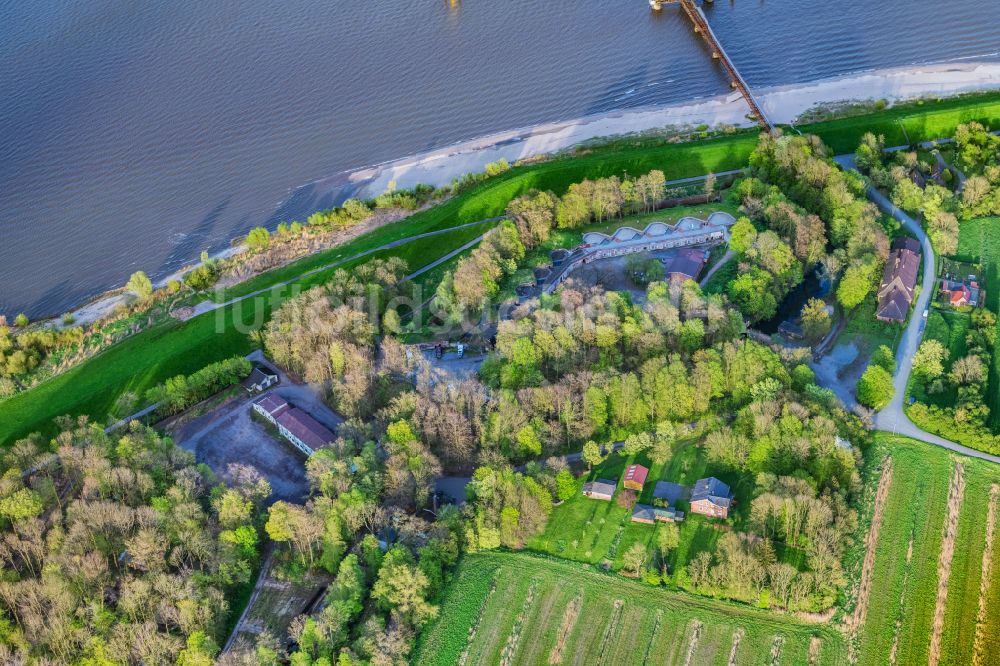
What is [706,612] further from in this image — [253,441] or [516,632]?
[253,441]

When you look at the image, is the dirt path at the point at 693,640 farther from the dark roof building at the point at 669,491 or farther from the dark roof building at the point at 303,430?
the dark roof building at the point at 303,430

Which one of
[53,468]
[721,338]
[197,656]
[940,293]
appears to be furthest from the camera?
[940,293]

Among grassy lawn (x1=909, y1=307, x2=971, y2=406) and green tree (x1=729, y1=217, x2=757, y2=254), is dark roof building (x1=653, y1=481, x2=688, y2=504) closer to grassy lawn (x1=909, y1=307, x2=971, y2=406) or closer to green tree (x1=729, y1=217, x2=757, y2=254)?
grassy lawn (x1=909, y1=307, x2=971, y2=406)

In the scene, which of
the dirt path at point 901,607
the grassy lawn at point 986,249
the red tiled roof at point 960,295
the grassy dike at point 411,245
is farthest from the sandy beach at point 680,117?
Answer: the dirt path at point 901,607

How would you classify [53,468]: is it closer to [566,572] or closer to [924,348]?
[566,572]

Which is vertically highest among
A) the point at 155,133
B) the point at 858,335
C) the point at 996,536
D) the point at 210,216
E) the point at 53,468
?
the point at 155,133

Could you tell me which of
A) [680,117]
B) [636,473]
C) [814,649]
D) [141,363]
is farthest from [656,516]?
[680,117]

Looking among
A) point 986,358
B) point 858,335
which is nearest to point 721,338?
point 858,335
